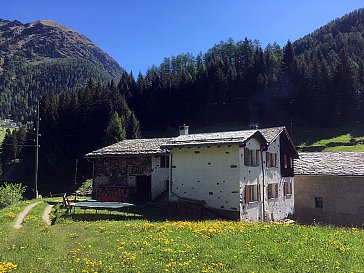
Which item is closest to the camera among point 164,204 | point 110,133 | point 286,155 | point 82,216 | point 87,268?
point 87,268

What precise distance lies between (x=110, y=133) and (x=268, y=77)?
5783 centimetres

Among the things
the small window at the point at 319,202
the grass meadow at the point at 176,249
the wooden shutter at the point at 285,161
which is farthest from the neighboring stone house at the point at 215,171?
the grass meadow at the point at 176,249

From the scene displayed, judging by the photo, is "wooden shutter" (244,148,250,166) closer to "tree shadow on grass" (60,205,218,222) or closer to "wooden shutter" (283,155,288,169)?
"tree shadow on grass" (60,205,218,222)

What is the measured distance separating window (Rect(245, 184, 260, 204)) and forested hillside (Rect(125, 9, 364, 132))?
212 feet

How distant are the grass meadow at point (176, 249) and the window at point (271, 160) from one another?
15104mm

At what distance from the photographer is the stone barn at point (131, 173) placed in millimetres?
33250

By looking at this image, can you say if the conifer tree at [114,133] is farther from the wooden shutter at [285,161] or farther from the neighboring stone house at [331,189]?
the wooden shutter at [285,161]

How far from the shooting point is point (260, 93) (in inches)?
4272

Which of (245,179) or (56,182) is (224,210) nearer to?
(245,179)

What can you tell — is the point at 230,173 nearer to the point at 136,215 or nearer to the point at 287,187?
the point at 136,215

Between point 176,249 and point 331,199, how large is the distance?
2567cm

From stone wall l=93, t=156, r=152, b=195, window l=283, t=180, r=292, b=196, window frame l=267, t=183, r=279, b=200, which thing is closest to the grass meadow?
stone wall l=93, t=156, r=152, b=195

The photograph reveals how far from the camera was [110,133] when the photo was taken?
250 feet

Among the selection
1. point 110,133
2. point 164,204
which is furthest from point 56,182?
point 164,204
